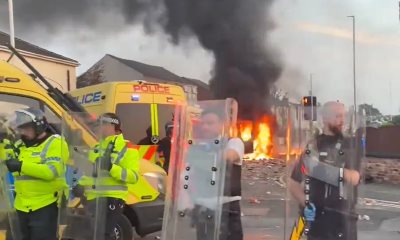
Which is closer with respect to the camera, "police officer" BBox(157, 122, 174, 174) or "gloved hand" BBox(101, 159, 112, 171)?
"gloved hand" BBox(101, 159, 112, 171)

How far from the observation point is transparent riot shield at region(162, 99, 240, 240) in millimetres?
3943

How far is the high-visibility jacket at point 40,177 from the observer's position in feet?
13.1

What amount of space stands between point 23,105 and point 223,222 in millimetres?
2291

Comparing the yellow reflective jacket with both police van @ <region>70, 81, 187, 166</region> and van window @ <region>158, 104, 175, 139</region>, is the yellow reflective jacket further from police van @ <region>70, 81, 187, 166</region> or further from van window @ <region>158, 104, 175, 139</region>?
van window @ <region>158, 104, 175, 139</region>

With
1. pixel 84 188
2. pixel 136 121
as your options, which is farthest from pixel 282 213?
pixel 84 188

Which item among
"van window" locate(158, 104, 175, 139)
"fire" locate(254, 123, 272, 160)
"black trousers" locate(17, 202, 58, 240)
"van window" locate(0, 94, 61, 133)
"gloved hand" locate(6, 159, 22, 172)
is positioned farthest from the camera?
"fire" locate(254, 123, 272, 160)

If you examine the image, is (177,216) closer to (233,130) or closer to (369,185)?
(233,130)

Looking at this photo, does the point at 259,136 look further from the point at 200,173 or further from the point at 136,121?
the point at 200,173

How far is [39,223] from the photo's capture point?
4027 millimetres

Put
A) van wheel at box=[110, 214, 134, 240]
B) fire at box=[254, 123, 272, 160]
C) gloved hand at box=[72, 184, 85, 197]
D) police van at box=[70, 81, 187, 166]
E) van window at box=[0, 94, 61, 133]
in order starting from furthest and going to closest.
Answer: fire at box=[254, 123, 272, 160], police van at box=[70, 81, 187, 166], van wheel at box=[110, 214, 134, 240], van window at box=[0, 94, 61, 133], gloved hand at box=[72, 184, 85, 197]

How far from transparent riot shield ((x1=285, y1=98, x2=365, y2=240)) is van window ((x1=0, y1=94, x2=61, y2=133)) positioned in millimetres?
2541

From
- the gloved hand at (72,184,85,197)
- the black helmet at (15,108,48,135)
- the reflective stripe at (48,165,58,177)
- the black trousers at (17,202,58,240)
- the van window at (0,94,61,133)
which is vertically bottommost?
the black trousers at (17,202,58,240)

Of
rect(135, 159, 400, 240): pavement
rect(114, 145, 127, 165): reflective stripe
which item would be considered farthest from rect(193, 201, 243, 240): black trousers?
rect(114, 145, 127, 165): reflective stripe

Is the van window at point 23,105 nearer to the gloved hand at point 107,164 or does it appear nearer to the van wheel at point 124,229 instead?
the gloved hand at point 107,164
